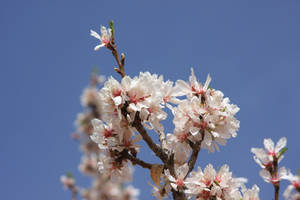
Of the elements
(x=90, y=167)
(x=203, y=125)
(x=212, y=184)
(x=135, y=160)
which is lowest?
(x=212, y=184)

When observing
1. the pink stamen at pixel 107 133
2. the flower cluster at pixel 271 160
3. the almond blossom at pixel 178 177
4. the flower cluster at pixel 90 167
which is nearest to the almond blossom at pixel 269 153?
the flower cluster at pixel 271 160

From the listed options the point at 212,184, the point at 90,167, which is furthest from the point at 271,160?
the point at 90,167

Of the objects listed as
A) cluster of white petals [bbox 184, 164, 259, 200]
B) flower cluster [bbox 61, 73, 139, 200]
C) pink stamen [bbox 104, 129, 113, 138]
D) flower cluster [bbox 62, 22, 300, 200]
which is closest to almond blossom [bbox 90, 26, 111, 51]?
flower cluster [bbox 62, 22, 300, 200]

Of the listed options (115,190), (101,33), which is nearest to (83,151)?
(115,190)

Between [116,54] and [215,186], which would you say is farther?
[116,54]

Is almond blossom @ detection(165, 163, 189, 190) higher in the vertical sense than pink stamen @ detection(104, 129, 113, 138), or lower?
lower

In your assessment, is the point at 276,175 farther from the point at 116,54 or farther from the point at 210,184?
the point at 116,54

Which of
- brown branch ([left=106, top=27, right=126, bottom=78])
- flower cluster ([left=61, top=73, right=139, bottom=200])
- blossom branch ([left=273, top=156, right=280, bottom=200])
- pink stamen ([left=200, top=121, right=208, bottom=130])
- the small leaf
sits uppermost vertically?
flower cluster ([left=61, top=73, right=139, bottom=200])

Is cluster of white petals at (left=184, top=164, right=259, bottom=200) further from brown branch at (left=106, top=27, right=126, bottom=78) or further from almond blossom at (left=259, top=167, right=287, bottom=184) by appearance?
brown branch at (left=106, top=27, right=126, bottom=78)

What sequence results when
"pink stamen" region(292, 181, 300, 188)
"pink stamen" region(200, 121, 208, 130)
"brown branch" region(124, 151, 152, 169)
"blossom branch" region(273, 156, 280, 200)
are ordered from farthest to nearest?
1. "brown branch" region(124, 151, 152, 169)
2. "pink stamen" region(200, 121, 208, 130)
3. "pink stamen" region(292, 181, 300, 188)
4. "blossom branch" region(273, 156, 280, 200)
